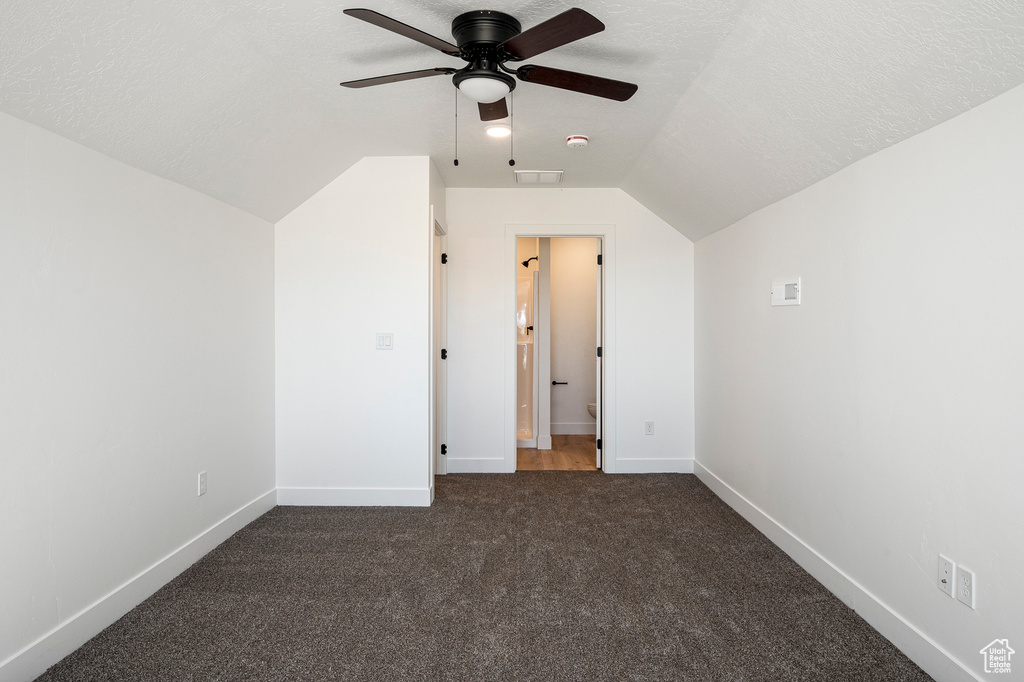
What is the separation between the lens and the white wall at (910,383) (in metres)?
1.73

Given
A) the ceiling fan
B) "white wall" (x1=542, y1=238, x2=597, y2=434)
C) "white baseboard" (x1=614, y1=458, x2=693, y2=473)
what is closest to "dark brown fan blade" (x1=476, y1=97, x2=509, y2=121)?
the ceiling fan

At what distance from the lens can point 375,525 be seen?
3.50 metres

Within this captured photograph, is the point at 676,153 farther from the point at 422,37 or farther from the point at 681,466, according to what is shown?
the point at 681,466

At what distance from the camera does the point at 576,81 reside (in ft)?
7.02

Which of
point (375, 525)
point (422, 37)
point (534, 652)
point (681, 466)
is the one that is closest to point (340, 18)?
point (422, 37)

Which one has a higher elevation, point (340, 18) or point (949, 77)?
point (340, 18)

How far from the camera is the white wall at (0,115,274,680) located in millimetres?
1944

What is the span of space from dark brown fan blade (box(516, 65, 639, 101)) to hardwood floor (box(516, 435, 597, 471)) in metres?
3.37

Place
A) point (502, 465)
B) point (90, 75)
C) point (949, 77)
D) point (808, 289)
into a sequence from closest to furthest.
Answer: point (949, 77) → point (90, 75) → point (808, 289) → point (502, 465)

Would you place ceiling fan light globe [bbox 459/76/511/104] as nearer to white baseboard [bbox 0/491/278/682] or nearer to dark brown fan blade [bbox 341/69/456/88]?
dark brown fan blade [bbox 341/69/456/88]

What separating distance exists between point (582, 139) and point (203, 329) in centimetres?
241

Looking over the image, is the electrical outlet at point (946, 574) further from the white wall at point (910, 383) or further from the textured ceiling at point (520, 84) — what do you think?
the textured ceiling at point (520, 84)

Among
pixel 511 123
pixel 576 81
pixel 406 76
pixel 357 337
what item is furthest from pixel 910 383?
pixel 357 337

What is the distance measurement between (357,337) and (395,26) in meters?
2.42
